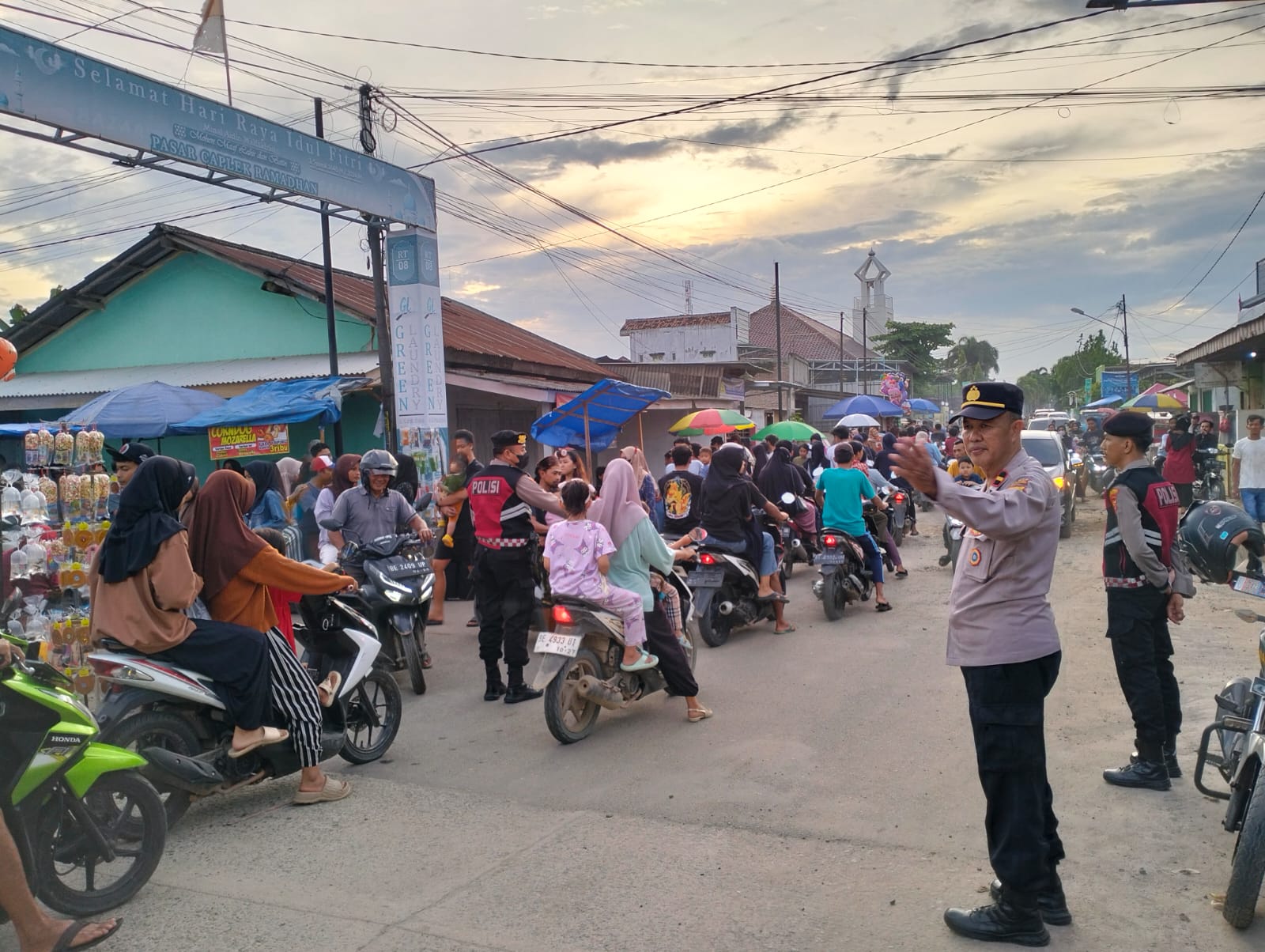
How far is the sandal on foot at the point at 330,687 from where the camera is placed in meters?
5.38

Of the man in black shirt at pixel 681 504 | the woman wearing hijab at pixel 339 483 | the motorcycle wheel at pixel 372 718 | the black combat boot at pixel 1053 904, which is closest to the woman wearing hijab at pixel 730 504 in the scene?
the man in black shirt at pixel 681 504

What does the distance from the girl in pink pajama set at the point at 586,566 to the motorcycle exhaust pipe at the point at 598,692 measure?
0.20 metres

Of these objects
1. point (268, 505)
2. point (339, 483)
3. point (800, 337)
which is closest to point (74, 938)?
point (339, 483)

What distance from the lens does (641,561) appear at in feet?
21.5

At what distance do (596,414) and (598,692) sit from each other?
8441 mm

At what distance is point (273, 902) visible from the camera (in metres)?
4.03

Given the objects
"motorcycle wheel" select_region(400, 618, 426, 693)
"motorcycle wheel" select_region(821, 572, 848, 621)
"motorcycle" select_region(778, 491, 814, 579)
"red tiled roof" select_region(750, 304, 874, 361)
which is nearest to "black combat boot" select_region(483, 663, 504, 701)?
"motorcycle wheel" select_region(400, 618, 426, 693)

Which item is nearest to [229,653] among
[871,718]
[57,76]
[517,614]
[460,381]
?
[517,614]

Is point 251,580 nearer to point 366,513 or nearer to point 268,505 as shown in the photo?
point 366,513

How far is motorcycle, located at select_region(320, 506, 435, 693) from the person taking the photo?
7.27 m

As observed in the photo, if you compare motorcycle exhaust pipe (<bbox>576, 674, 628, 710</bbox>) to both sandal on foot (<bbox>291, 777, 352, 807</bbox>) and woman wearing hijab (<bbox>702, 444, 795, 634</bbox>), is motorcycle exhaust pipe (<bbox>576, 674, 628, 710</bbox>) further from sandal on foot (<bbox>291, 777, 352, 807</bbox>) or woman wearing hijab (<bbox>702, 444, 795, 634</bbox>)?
woman wearing hijab (<bbox>702, 444, 795, 634</bbox>)

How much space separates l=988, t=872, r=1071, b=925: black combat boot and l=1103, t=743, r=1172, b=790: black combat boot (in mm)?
1647

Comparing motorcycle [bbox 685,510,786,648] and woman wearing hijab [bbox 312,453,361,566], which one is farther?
motorcycle [bbox 685,510,786,648]

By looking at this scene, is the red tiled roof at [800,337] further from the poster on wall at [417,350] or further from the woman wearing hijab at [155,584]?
the woman wearing hijab at [155,584]
